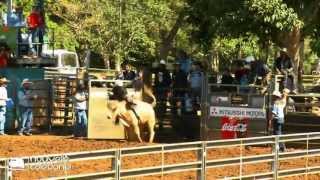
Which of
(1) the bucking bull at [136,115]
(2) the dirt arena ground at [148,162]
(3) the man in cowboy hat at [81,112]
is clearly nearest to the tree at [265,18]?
(1) the bucking bull at [136,115]

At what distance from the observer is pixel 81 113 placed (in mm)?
21328

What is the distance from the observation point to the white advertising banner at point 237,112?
61.0ft

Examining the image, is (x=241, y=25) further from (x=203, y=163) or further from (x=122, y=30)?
(x=122, y=30)

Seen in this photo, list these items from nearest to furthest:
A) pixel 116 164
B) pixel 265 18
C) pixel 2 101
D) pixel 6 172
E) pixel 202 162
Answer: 1. pixel 6 172
2. pixel 116 164
3. pixel 202 162
4. pixel 265 18
5. pixel 2 101

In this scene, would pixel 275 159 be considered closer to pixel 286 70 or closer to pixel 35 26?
pixel 286 70

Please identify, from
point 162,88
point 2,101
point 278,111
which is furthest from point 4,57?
point 278,111

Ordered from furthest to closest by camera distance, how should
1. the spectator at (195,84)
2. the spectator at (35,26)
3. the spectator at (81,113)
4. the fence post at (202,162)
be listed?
1. the spectator at (35,26)
2. the spectator at (195,84)
3. the spectator at (81,113)
4. the fence post at (202,162)

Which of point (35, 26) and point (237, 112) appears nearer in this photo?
point (237, 112)

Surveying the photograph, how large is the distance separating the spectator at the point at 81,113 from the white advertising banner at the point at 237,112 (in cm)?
396

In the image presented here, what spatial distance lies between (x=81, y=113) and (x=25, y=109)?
2.06m

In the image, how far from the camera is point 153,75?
22984 millimetres

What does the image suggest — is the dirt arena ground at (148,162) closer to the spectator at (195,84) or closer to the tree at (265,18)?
the spectator at (195,84)

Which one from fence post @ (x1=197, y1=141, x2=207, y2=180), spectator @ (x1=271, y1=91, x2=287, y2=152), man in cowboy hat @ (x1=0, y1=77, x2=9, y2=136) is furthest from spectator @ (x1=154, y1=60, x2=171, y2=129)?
fence post @ (x1=197, y1=141, x2=207, y2=180)

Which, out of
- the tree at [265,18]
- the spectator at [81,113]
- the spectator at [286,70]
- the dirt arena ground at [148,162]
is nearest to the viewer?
the dirt arena ground at [148,162]
